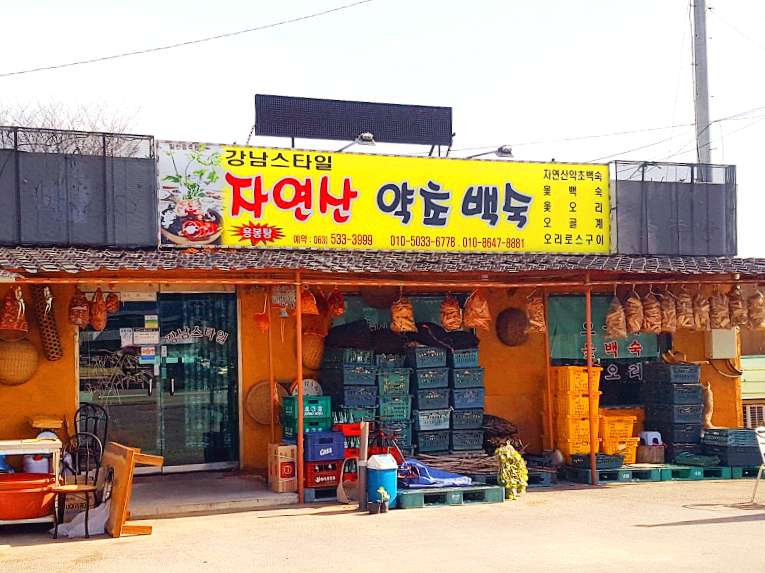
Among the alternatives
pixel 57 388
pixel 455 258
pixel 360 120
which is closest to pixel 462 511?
pixel 455 258

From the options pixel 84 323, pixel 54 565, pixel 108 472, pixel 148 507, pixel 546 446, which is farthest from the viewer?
pixel 546 446

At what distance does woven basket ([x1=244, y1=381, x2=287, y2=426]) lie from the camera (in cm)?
1584

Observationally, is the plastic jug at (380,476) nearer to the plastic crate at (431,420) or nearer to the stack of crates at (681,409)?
the plastic crate at (431,420)

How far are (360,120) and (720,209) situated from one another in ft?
22.2

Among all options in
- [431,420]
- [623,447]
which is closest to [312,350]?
[431,420]

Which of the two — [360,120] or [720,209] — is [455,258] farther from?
[720,209]

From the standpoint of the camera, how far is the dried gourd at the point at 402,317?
50.2ft

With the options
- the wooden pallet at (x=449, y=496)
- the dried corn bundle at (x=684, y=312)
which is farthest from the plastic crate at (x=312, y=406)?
the dried corn bundle at (x=684, y=312)

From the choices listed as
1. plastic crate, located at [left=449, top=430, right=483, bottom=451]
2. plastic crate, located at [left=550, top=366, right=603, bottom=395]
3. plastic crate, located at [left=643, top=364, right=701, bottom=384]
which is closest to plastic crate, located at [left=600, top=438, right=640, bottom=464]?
plastic crate, located at [left=550, top=366, right=603, bottom=395]

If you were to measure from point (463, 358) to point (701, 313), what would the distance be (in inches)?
158

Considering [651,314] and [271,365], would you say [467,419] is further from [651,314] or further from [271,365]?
[651,314]

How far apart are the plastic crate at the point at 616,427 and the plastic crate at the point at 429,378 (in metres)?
2.77

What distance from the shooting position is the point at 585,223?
17.2m

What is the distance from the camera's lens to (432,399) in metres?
15.4
